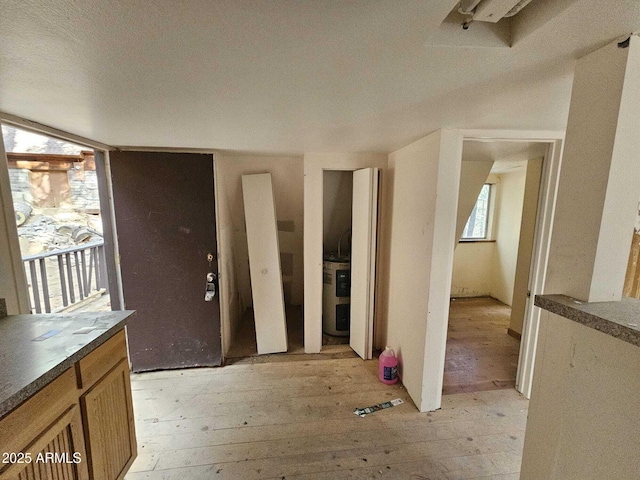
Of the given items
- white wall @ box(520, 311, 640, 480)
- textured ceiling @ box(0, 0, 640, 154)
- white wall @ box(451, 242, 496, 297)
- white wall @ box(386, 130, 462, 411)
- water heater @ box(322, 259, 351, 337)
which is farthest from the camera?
white wall @ box(451, 242, 496, 297)

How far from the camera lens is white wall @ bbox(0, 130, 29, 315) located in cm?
124

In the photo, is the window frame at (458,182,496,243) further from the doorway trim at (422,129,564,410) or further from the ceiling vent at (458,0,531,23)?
the ceiling vent at (458,0,531,23)

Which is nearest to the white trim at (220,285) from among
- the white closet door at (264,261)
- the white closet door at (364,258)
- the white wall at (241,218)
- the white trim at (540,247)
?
the white wall at (241,218)

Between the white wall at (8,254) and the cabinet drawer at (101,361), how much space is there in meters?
0.54

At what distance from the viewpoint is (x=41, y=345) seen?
1008 mm

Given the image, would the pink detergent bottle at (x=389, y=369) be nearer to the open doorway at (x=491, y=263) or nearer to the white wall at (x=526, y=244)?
the open doorway at (x=491, y=263)

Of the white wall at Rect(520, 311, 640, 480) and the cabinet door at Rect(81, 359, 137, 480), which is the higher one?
the white wall at Rect(520, 311, 640, 480)

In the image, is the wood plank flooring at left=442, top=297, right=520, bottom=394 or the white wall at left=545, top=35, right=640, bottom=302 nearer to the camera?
the white wall at left=545, top=35, right=640, bottom=302

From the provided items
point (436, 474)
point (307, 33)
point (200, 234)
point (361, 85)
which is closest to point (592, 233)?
point (361, 85)

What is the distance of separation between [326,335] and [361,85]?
263 cm

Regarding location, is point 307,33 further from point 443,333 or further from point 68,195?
point 68,195

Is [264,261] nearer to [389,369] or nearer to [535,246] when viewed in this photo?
[389,369]

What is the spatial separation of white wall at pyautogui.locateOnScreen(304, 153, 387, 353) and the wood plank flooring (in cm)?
87

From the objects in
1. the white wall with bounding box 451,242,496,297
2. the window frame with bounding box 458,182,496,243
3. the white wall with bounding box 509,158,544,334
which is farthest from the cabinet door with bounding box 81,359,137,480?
the window frame with bounding box 458,182,496,243
